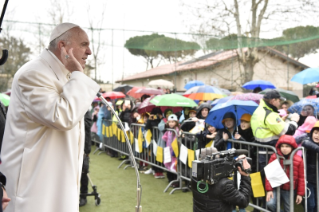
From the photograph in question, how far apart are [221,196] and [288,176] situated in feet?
4.35

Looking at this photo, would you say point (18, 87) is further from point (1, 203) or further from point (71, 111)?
point (1, 203)

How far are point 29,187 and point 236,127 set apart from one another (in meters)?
3.85

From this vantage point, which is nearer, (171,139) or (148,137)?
(171,139)

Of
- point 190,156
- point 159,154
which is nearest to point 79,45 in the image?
point 190,156

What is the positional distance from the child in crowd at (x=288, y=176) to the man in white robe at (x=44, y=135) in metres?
3.11

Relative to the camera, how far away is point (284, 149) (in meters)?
3.86

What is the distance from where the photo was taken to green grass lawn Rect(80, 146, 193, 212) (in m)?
4.77

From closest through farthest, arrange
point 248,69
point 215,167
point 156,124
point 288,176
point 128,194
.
Answer: point 215,167
point 288,176
point 128,194
point 156,124
point 248,69

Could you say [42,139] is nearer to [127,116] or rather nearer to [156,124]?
[156,124]

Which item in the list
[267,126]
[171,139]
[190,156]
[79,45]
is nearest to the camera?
[79,45]

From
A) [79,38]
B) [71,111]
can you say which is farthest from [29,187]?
[79,38]

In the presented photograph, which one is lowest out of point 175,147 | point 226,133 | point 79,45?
point 175,147

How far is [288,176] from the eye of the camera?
3.80 metres

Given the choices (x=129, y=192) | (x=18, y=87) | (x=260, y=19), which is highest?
(x=260, y=19)
